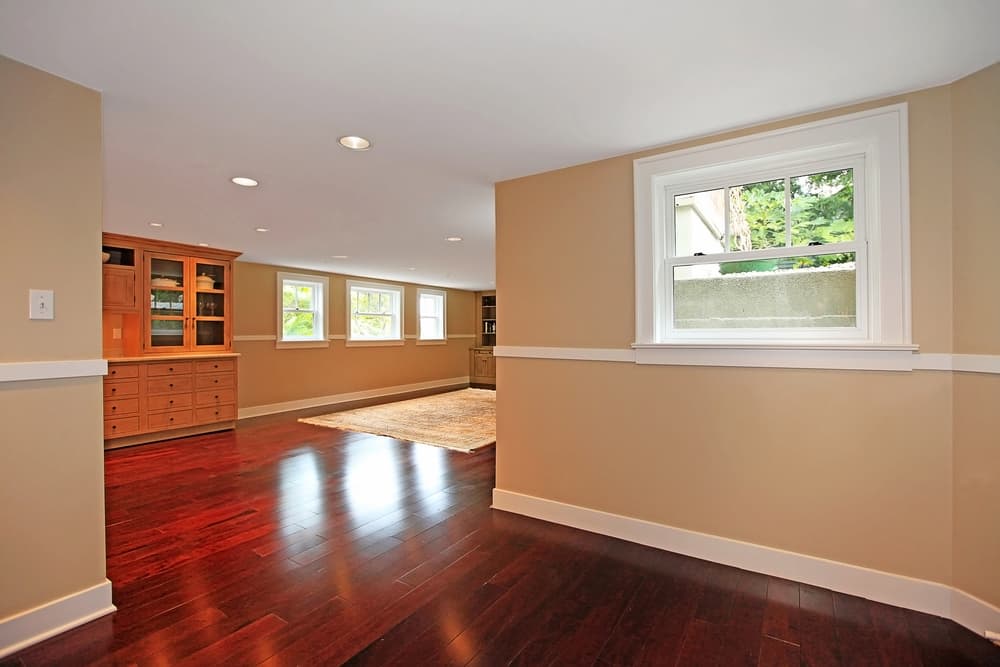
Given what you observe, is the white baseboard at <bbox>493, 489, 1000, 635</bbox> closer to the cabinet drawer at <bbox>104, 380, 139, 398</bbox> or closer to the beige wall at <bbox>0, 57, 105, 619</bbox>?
the beige wall at <bbox>0, 57, 105, 619</bbox>

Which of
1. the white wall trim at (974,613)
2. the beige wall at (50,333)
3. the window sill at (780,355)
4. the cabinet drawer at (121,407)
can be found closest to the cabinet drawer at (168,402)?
the cabinet drawer at (121,407)

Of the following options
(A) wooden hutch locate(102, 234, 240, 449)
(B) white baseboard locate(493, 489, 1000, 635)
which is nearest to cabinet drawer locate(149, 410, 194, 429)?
(A) wooden hutch locate(102, 234, 240, 449)

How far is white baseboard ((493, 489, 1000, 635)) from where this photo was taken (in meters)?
1.85

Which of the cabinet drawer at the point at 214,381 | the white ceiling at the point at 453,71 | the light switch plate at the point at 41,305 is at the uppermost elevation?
the white ceiling at the point at 453,71

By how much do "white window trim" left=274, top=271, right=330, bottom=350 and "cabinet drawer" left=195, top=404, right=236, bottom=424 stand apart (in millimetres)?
1448

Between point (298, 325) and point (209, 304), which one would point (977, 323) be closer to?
point (209, 304)

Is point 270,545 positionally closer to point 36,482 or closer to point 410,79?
point 36,482

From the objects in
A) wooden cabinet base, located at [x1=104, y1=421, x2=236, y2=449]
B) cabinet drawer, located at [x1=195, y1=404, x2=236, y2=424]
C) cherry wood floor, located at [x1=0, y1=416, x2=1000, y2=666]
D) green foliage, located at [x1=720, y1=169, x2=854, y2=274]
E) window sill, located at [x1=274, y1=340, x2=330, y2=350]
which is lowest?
cherry wood floor, located at [x1=0, y1=416, x2=1000, y2=666]

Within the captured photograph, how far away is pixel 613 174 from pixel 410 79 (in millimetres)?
1310

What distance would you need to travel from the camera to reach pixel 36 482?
1757 millimetres

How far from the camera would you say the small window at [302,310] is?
6840mm

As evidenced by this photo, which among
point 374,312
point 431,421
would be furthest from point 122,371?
point 374,312

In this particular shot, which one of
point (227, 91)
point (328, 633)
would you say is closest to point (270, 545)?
point (328, 633)

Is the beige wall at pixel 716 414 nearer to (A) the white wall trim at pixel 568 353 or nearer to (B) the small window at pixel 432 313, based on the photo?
(A) the white wall trim at pixel 568 353
